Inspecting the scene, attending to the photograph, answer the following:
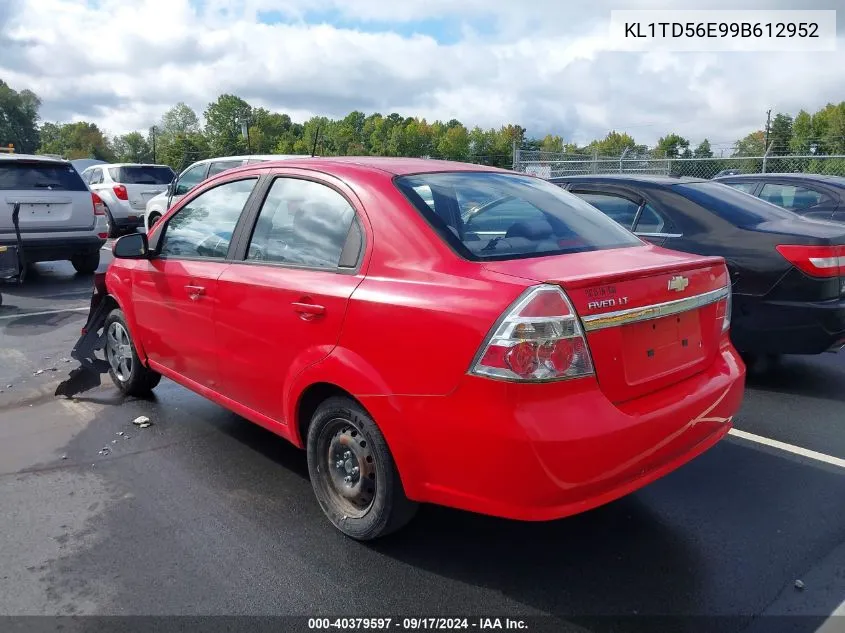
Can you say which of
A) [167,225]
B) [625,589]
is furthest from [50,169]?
[625,589]

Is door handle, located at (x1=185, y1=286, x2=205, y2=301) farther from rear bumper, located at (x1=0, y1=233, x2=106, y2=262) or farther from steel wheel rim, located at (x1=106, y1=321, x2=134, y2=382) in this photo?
rear bumper, located at (x1=0, y1=233, x2=106, y2=262)

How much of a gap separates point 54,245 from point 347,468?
27.4ft

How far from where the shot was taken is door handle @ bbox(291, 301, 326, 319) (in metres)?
3.01

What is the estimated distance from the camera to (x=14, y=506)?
348 centimetres

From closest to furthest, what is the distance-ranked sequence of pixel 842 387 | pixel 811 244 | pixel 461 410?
pixel 461 410 < pixel 811 244 < pixel 842 387

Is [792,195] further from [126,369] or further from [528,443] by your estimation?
[126,369]

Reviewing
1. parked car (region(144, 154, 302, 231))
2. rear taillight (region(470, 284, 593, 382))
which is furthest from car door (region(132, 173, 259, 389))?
parked car (region(144, 154, 302, 231))

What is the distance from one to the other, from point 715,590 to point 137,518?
104 inches

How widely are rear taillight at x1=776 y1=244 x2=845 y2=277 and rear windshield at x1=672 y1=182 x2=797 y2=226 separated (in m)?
0.46

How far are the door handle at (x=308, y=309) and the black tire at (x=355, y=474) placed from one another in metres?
0.39

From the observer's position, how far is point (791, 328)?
4.88m

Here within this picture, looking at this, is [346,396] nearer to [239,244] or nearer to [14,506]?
[239,244]

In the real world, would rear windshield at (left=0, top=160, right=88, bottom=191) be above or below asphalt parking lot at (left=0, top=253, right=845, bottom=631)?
above

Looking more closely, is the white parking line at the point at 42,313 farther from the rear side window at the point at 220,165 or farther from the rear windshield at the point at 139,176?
the rear windshield at the point at 139,176
